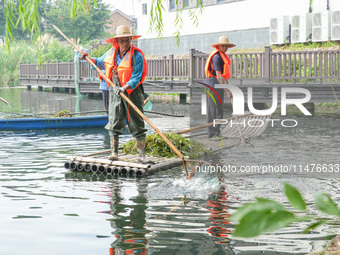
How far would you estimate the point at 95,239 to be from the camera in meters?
4.71

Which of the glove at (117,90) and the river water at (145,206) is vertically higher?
the glove at (117,90)

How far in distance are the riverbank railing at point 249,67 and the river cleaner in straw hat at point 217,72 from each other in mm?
4103

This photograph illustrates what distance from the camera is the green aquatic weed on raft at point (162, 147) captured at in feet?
29.5

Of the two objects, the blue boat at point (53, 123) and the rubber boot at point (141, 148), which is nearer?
the rubber boot at point (141, 148)

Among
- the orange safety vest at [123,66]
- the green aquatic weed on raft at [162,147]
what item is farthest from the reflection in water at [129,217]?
the green aquatic weed on raft at [162,147]

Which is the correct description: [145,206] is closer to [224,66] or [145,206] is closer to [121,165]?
[121,165]

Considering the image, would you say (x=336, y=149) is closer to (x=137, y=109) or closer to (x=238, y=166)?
(x=238, y=166)

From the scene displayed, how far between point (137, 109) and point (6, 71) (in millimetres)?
39338

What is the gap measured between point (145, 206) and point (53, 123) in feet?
29.5

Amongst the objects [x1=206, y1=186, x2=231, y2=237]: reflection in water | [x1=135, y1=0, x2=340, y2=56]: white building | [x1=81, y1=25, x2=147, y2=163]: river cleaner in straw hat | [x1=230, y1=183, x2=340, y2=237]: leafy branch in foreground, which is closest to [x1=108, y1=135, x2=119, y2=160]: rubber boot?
[x1=81, y1=25, x2=147, y2=163]: river cleaner in straw hat

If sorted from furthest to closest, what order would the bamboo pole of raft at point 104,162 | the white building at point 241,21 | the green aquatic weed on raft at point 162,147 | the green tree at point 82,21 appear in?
1. the green tree at point 82,21
2. the white building at point 241,21
3. the green aquatic weed on raft at point 162,147
4. the bamboo pole of raft at point 104,162

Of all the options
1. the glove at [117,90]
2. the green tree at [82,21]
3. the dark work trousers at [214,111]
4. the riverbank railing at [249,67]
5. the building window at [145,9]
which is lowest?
the dark work trousers at [214,111]

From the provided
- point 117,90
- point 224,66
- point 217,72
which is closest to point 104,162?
point 117,90

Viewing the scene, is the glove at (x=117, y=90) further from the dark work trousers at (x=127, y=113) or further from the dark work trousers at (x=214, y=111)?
the dark work trousers at (x=214, y=111)
